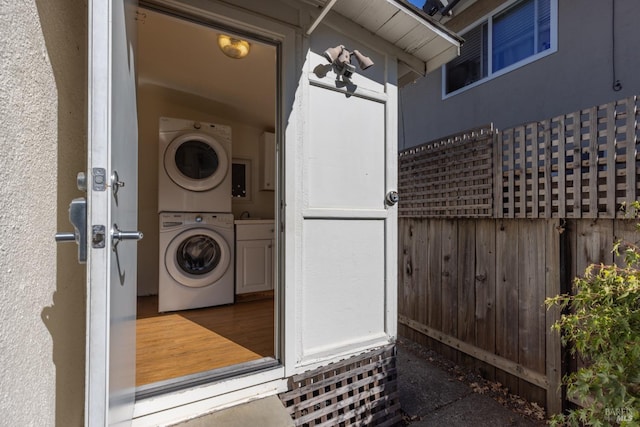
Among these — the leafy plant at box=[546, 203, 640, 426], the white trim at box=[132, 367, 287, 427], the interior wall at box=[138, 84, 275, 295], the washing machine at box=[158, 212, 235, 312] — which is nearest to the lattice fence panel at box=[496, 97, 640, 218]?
the leafy plant at box=[546, 203, 640, 426]

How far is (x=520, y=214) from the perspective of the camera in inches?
97.0

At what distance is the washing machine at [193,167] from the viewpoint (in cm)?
314

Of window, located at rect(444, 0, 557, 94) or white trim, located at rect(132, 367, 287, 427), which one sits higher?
window, located at rect(444, 0, 557, 94)

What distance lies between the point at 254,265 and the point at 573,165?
3140 millimetres

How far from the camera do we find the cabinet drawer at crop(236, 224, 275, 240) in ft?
11.5

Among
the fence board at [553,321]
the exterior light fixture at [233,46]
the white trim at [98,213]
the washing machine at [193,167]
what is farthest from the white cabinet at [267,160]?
the white trim at [98,213]

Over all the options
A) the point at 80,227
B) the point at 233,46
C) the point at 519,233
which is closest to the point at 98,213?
the point at 80,227

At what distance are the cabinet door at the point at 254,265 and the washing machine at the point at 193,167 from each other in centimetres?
54

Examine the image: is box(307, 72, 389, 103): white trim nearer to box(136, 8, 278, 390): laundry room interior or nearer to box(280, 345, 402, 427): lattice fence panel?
box(136, 8, 278, 390): laundry room interior

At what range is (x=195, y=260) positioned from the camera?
3.21 meters

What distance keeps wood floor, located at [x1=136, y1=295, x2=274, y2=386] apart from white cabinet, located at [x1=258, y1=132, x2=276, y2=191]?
179cm

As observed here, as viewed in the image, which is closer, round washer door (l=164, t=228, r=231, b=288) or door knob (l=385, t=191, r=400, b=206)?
door knob (l=385, t=191, r=400, b=206)

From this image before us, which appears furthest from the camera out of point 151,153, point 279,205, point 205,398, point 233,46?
point 151,153

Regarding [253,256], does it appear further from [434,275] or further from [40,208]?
[40,208]
